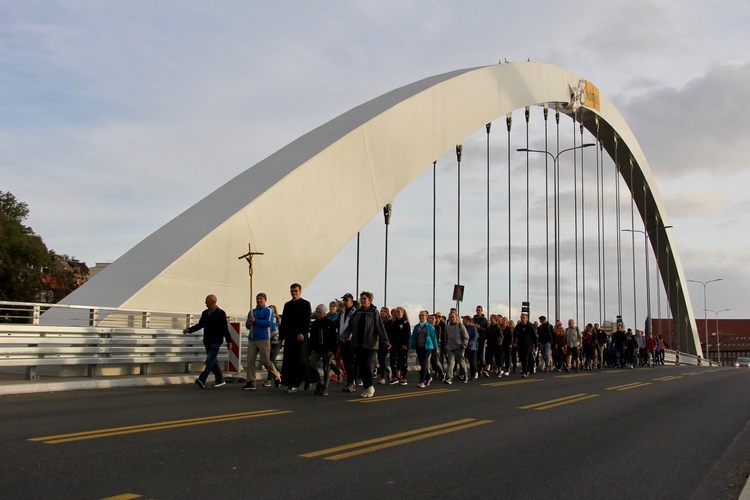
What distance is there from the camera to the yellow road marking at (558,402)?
1059 centimetres

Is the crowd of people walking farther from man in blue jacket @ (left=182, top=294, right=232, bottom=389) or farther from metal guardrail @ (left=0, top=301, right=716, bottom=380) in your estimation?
metal guardrail @ (left=0, top=301, right=716, bottom=380)

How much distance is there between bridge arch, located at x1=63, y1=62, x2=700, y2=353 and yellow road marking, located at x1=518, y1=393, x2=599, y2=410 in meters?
7.28

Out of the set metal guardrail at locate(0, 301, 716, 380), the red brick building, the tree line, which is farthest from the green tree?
the red brick building

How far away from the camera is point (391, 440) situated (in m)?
7.06

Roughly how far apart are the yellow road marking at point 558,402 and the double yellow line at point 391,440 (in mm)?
2014

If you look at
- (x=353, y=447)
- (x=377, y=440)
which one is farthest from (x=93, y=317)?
(x=353, y=447)

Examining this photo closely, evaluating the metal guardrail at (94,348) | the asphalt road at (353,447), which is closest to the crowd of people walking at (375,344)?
the asphalt road at (353,447)

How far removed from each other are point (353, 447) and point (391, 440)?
58 centimetres

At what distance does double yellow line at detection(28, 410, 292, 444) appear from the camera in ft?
21.2

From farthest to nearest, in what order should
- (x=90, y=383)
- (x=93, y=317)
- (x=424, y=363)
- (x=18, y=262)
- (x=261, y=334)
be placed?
(x=18, y=262) < (x=424, y=363) < (x=93, y=317) < (x=261, y=334) < (x=90, y=383)

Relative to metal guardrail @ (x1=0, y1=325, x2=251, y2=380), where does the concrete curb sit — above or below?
below

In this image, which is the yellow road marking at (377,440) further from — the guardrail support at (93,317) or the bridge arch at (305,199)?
the bridge arch at (305,199)

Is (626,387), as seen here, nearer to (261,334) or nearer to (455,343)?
A: (455,343)

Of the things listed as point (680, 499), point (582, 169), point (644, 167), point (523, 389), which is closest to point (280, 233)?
point (523, 389)
